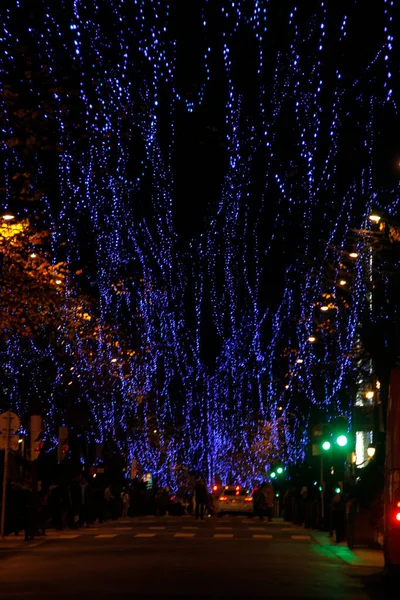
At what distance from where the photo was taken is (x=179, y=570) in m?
18.5

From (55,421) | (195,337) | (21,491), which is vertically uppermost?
(195,337)

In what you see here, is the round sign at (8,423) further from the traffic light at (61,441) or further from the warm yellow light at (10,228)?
the traffic light at (61,441)

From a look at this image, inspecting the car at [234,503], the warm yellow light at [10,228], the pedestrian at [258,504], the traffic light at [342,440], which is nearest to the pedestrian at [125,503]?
the car at [234,503]

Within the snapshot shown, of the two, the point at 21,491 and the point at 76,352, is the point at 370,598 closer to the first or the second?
the point at 21,491

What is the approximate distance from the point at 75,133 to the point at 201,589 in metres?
7.01

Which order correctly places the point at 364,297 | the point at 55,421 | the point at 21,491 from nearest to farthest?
the point at 21,491 → the point at 364,297 → the point at 55,421

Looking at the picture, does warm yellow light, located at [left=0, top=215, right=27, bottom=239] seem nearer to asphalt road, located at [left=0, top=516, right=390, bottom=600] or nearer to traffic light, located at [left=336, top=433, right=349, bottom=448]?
asphalt road, located at [left=0, top=516, right=390, bottom=600]

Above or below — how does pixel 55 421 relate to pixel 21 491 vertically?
above

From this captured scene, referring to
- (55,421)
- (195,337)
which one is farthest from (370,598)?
(195,337)

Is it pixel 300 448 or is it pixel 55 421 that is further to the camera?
pixel 300 448

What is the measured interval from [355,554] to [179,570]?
7028 millimetres

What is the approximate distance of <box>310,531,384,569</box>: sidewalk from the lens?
2186cm

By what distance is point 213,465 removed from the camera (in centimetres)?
12600

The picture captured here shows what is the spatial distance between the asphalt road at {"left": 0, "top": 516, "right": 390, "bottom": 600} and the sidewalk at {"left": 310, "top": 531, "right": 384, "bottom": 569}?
31cm
